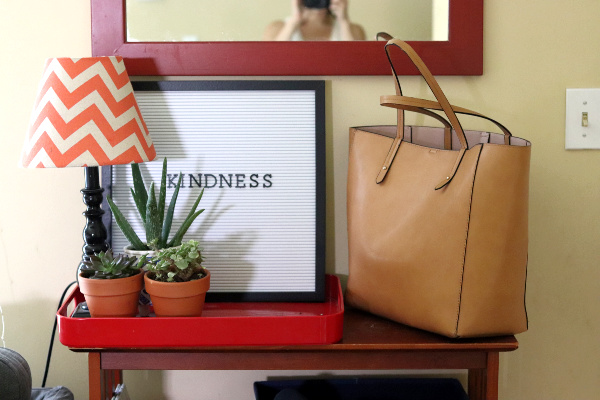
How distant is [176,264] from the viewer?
2.92 ft

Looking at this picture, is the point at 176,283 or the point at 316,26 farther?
the point at 316,26

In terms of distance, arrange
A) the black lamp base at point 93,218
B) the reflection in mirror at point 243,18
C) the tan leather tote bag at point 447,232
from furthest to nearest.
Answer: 1. the reflection in mirror at point 243,18
2. the black lamp base at point 93,218
3. the tan leather tote bag at point 447,232

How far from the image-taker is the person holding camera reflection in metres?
1.09

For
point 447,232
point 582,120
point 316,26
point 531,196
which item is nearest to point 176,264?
point 447,232

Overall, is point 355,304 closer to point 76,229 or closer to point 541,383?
point 541,383

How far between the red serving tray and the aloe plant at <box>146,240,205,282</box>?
64 millimetres

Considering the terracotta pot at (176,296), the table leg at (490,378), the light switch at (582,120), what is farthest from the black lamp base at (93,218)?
the light switch at (582,120)

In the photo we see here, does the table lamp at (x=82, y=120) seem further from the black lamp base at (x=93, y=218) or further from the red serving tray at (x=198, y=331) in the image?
the red serving tray at (x=198, y=331)

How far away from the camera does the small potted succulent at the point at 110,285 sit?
89cm

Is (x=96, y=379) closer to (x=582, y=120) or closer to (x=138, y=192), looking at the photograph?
(x=138, y=192)

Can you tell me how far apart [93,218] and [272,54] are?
44cm

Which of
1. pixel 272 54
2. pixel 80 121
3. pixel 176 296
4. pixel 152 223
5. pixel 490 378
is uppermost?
pixel 272 54

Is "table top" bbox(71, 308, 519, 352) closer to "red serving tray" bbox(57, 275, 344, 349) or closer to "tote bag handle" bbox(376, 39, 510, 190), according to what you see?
"red serving tray" bbox(57, 275, 344, 349)

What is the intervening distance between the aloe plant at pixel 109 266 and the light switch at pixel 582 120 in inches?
32.0
